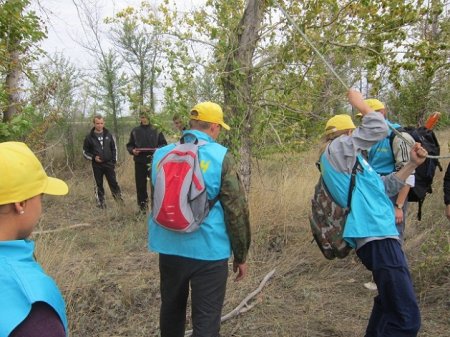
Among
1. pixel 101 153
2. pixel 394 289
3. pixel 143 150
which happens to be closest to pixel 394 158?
pixel 394 289

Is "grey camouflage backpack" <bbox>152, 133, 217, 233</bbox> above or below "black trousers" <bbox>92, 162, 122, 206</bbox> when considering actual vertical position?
above

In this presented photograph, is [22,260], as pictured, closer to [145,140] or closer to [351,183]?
[351,183]

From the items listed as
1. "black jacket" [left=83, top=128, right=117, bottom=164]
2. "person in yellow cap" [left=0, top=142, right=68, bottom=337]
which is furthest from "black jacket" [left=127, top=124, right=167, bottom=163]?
"person in yellow cap" [left=0, top=142, right=68, bottom=337]

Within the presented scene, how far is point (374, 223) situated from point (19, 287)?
2065mm

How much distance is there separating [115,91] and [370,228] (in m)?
11.7

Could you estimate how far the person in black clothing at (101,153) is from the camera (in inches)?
315

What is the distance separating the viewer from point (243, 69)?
16.8 feet

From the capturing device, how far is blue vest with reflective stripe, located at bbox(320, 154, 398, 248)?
2543 millimetres

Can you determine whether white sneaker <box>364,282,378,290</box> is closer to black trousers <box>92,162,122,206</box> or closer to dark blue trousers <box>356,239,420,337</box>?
dark blue trousers <box>356,239,420,337</box>

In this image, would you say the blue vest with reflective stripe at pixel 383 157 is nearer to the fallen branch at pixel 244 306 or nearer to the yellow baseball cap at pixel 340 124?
the yellow baseball cap at pixel 340 124

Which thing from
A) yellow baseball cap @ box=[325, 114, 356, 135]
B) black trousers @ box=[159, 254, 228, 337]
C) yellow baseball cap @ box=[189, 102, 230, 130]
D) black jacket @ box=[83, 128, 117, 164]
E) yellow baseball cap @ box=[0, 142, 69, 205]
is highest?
yellow baseball cap @ box=[189, 102, 230, 130]

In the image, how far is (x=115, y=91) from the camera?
1300 centimetres

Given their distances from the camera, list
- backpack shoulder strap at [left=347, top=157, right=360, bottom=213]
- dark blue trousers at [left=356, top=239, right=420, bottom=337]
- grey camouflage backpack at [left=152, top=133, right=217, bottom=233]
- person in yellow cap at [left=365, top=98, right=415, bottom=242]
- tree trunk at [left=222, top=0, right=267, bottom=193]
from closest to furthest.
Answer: grey camouflage backpack at [left=152, top=133, right=217, bottom=233] < dark blue trousers at [left=356, top=239, right=420, bottom=337] < backpack shoulder strap at [left=347, top=157, right=360, bottom=213] < person in yellow cap at [left=365, top=98, right=415, bottom=242] < tree trunk at [left=222, top=0, right=267, bottom=193]

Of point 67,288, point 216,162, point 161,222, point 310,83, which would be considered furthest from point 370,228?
point 310,83
